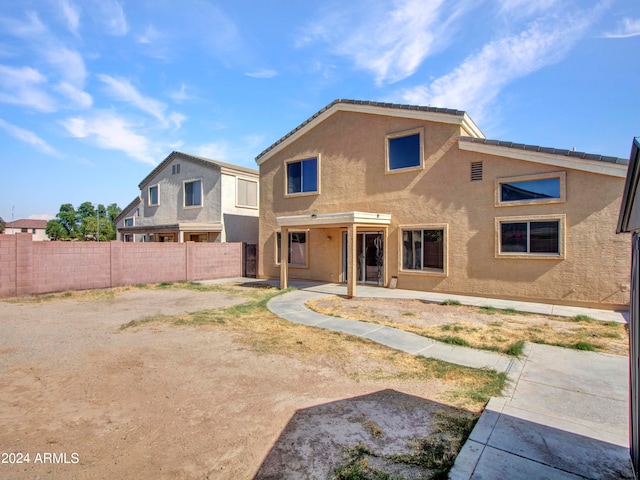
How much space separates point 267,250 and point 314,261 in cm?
312

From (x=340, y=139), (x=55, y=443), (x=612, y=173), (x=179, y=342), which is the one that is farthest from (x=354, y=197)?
(x=55, y=443)

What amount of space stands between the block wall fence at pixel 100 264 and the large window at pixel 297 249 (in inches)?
158

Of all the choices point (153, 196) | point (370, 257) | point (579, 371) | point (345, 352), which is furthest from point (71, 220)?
point (579, 371)

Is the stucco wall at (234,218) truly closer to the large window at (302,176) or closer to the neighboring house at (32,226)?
the large window at (302,176)

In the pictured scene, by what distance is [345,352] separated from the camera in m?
6.58

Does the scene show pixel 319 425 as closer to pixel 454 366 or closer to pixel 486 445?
pixel 486 445

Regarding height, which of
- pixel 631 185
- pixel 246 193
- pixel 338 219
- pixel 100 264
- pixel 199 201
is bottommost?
pixel 100 264

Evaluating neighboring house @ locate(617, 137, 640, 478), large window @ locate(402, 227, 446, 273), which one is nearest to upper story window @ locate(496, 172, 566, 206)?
large window @ locate(402, 227, 446, 273)

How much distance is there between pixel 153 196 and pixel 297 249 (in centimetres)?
1453

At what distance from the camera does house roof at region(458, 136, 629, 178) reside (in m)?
9.97

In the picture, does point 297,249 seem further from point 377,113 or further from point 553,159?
point 553,159

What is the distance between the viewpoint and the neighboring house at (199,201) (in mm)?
21859

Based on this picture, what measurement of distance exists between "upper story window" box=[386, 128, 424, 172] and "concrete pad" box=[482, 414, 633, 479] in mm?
11293

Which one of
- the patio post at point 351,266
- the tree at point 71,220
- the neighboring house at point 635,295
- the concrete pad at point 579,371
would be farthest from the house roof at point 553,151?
the tree at point 71,220
